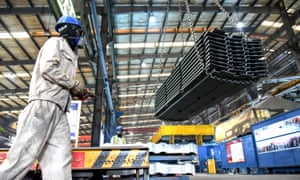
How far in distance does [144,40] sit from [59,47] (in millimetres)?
8512

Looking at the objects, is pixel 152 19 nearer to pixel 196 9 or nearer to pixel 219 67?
pixel 196 9

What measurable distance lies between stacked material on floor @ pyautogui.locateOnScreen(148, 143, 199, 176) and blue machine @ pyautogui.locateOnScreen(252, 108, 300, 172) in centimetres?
367

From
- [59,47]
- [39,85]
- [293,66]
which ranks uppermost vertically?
[293,66]

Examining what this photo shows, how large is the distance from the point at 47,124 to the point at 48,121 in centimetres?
2

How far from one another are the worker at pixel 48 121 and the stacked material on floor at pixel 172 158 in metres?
1.08

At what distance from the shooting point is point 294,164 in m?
5.05

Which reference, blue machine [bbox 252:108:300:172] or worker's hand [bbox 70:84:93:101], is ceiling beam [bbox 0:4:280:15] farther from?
worker's hand [bbox 70:84:93:101]

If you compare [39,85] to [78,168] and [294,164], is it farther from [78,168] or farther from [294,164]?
[294,164]

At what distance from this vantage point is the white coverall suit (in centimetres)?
137

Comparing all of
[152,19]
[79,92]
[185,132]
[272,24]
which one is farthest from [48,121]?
[272,24]

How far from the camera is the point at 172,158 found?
2484 mm

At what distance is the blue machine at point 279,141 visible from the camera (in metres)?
5.04

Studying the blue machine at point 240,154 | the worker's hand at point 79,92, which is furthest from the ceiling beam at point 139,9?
the worker's hand at point 79,92

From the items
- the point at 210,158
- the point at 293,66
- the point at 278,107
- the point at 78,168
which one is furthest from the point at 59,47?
the point at 293,66
